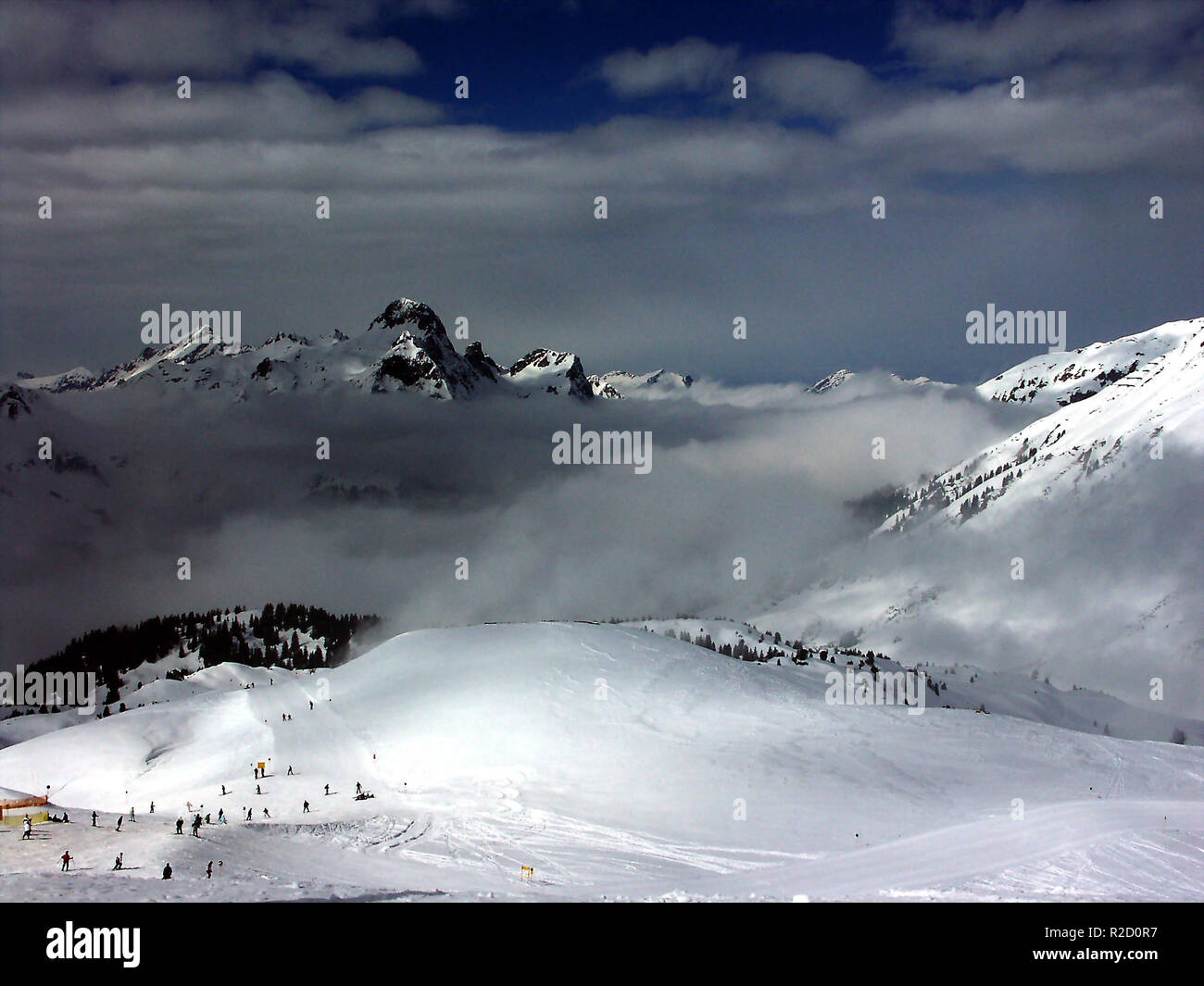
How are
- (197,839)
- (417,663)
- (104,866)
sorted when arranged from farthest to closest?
(417,663) → (197,839) → (104,866)

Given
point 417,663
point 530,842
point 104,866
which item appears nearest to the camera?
point 104,866

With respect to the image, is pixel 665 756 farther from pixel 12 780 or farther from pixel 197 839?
pixel 12 780

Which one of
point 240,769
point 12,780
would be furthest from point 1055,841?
point 12,780

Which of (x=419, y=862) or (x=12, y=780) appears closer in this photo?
(x=419, y=862)
